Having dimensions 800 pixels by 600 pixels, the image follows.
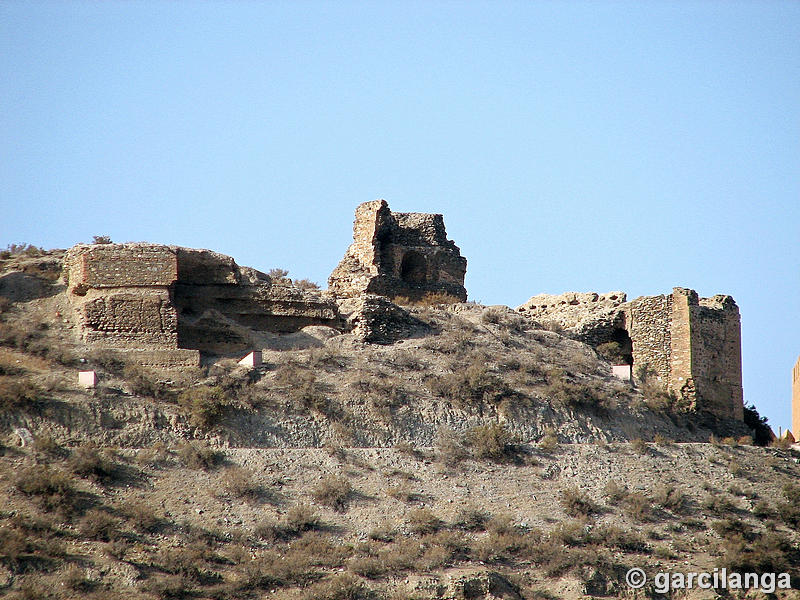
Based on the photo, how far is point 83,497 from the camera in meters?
28.9

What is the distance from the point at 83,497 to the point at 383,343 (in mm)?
10324

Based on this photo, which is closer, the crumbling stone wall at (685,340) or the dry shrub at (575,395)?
the dry shrub at (575,395)

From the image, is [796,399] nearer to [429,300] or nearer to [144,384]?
[429,300]

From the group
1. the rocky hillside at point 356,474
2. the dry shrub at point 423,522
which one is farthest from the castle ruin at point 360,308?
the dry shrub at point 423,522

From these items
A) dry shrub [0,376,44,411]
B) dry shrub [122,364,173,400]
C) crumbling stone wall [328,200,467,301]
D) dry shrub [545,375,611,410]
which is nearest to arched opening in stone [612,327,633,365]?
dry shrub [545,375,611,410]

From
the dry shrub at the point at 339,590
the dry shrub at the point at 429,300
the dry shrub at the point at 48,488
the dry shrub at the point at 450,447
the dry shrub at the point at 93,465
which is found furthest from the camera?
the dry shrub at the point at 429,300

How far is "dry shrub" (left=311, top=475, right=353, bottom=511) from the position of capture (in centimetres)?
3055

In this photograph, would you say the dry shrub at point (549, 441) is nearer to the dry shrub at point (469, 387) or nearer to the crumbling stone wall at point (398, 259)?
the dry shrub at point (469, 387)

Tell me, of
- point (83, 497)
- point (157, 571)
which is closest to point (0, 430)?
point (83, 497)

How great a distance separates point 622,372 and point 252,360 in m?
9.77

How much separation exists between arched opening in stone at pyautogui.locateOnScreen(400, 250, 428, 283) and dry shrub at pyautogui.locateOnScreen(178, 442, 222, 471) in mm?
13432

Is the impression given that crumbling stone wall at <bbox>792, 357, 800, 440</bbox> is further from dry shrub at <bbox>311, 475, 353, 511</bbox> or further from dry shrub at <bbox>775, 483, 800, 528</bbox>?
dry shrub at <bbox>311, 475, 353, 511</bbox>

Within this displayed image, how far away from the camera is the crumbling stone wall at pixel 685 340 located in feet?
126

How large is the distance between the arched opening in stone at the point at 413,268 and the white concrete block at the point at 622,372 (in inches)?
292
